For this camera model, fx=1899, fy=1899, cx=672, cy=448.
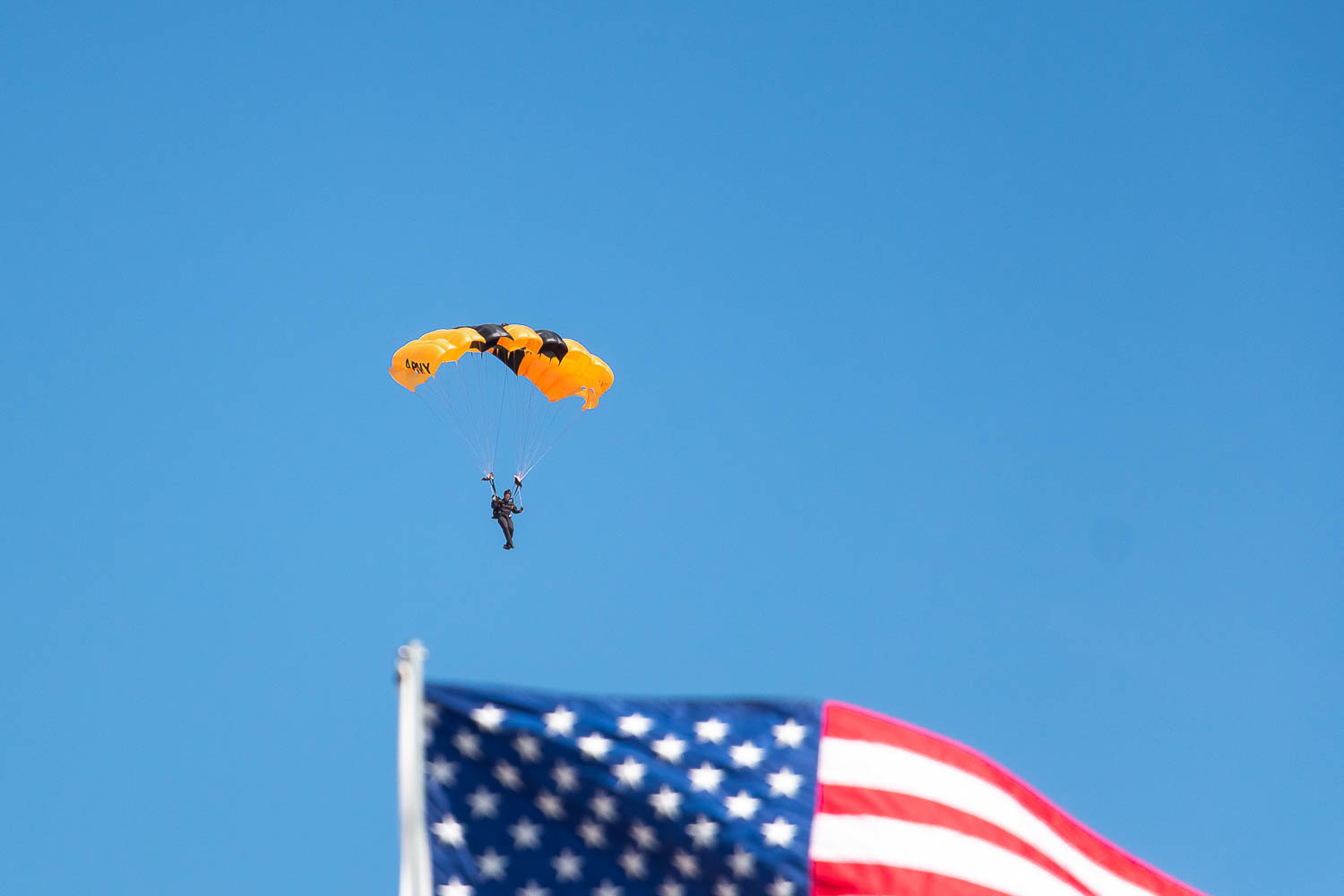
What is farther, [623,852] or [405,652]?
[623,852]

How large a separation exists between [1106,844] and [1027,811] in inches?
36.4

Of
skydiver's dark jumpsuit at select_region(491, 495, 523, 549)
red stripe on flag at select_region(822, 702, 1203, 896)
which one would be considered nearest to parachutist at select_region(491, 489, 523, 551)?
skydiver's dark jumpsuit at select_region(491, 495, 523, 549)

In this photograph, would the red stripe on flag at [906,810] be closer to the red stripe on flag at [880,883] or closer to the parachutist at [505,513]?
the red stripe on flag at [880,883]

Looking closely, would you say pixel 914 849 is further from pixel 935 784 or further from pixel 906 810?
pixel 935 784

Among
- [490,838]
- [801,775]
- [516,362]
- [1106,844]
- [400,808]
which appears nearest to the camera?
[400,808]

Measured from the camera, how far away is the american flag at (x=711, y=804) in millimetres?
12914

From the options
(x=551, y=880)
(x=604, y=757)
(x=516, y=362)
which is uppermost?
(x=516, y=362)

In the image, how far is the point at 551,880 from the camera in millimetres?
13000

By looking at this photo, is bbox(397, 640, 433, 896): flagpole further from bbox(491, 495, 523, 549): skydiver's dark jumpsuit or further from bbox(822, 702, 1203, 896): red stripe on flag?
bbox(491, 495, 523, 549): skydiver's dark jumpsuit

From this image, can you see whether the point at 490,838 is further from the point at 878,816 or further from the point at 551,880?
the point at 878,816

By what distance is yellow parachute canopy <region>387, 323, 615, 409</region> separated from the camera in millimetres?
50125

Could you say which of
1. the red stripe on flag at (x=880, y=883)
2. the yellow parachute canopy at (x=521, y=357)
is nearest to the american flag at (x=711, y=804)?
the red stripe on flag at (x=880, y=883)

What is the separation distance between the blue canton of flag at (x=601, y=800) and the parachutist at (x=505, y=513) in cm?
4258

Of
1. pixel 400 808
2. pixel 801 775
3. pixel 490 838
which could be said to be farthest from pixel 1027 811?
pixel 400 808
